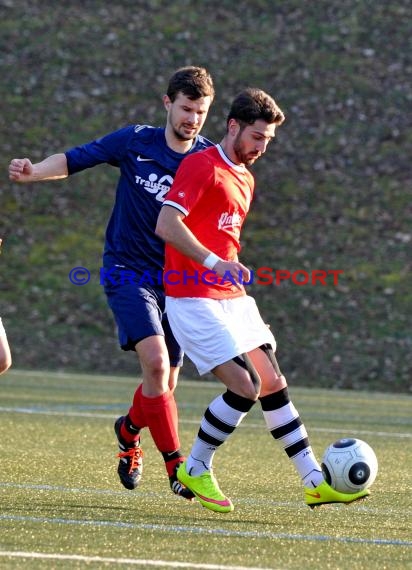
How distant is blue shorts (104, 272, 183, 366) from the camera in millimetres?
6305

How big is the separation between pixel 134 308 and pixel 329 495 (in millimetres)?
1318

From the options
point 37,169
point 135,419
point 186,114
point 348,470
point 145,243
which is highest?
point 186,114

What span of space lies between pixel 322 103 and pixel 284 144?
131 centimetres

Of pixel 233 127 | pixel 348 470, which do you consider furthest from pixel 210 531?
pixel 233 127

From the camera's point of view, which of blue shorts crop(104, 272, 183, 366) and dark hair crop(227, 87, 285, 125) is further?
blue shorts crop(104, 272, 183, 366)

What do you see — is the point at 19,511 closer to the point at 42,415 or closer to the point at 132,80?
the point at 42,415

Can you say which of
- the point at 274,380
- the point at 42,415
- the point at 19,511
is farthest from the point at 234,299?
the point at 42,415

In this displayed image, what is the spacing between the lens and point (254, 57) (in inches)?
928

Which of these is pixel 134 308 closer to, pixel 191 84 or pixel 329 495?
pixel 191 84

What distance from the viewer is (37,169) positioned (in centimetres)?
664

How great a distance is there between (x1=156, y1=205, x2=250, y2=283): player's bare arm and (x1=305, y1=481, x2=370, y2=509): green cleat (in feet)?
3.28

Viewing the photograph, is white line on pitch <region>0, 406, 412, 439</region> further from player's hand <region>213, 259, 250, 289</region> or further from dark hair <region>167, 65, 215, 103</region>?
player's hand <region>213, 259, 250, 289</region>

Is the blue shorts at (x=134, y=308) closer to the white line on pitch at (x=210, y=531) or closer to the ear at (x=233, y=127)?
the ear at (x=233, y=127)

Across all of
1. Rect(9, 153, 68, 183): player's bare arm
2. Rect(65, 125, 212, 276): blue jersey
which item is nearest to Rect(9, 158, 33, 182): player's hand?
Rect(9, 153, 68, 183): player's bare arm
